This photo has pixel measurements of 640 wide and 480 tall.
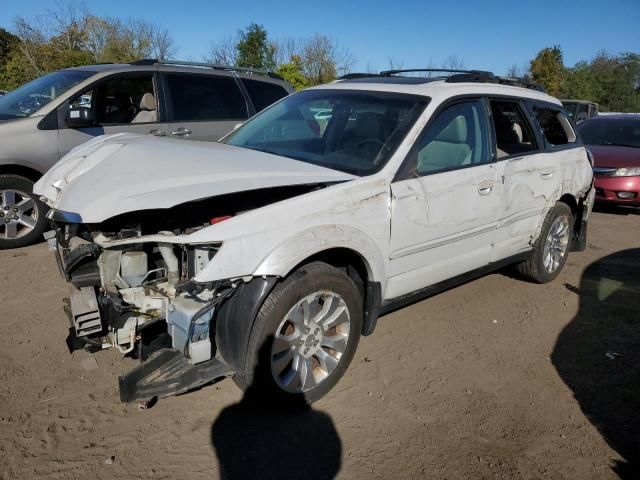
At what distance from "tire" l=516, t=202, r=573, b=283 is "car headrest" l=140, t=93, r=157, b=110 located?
442 cm

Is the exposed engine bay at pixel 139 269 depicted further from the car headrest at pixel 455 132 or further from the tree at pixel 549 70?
the tree at pixel 549 70

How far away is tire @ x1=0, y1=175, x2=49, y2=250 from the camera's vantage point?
539cm

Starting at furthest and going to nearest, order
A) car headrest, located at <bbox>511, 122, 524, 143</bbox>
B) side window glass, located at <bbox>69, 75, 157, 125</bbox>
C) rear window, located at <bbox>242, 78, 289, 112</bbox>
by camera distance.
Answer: rear window, located at <bbox>242, 78, 289, 112</bbox> < side window glass, located at <bbox>69, 75, 157, 125</bbox> < car headrest, located at <bbox>511, 122, 524, 143</bbox>

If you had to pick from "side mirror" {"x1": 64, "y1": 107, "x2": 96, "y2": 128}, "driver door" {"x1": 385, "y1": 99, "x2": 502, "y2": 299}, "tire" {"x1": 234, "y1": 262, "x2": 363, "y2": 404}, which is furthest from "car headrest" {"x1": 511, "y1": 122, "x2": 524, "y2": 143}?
"side mirror" {"x1": 64, "y1": 107, "x2": 96, "y2": 128}

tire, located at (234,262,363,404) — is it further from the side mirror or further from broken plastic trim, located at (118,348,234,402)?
the side mirror

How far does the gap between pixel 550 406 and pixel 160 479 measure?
7.57ft

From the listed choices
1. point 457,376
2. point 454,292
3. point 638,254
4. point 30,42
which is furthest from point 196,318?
point 30,42

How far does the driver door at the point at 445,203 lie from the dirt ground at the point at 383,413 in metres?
0.63

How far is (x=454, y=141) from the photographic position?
12.8ft

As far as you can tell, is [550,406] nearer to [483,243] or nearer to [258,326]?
[483,243]

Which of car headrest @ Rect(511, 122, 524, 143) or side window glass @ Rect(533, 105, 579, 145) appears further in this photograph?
side window glass @ Rect(533, 105, 579, 145)

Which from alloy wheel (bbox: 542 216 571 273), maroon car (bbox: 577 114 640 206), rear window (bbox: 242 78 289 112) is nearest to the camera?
alloy wheel (bbox: 542 216 571 273)

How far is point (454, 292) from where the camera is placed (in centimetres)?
500

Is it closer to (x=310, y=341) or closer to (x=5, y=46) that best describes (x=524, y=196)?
(x=310, y=341)
